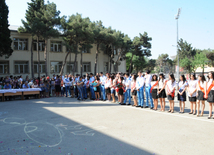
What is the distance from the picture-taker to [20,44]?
1230 inches

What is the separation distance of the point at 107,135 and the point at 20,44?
99.9ft

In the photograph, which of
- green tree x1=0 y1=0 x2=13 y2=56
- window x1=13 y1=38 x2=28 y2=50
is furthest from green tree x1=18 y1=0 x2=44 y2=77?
window x1=13 y1=38 x2=28 y2=50

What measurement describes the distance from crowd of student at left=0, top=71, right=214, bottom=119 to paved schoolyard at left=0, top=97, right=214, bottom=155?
3.71ft

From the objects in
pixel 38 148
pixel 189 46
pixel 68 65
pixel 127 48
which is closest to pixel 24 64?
pixel 68 65

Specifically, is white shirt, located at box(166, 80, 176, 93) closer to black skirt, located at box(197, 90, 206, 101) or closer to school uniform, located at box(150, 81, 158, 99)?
school uniform, located at box(150, 81, 158, 99)

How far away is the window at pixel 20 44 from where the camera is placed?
101ft

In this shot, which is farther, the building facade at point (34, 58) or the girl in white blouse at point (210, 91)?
the building facade at point (34, 58)

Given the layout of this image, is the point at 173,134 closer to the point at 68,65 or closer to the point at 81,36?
the point at 81,36

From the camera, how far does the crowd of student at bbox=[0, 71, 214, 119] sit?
830 cm

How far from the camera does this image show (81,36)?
1129 inches

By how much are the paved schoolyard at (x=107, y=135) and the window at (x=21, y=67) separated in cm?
2548

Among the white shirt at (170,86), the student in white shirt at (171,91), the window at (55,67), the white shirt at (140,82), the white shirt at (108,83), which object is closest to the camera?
the student in white shirt at (171,91)

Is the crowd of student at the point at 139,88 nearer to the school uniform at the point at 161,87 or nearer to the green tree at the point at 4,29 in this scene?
the school uniform at the point at 161,87

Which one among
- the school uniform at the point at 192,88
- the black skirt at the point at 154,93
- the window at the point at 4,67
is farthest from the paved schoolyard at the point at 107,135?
the window at the point at 4,67
